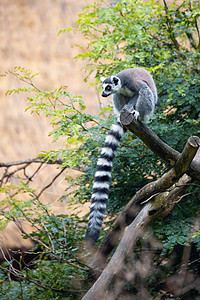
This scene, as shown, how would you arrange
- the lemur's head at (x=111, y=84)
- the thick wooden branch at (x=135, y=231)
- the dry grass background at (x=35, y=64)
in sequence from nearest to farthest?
the thick wooden branch at (x=135, y=231)
the lemur's head at (x=111, y=84)
the dry grass background at (x=35, y=64)

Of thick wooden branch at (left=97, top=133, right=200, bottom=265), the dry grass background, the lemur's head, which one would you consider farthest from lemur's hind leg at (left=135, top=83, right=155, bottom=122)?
the dry grass background

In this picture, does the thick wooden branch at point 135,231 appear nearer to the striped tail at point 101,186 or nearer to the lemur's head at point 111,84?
the striped tail at point 101,186

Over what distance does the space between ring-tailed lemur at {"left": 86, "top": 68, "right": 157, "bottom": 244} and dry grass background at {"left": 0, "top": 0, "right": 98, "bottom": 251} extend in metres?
4.54

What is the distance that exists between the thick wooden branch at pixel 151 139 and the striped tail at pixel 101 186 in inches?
29.5

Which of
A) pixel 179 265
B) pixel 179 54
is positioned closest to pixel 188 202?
pixel 179 265

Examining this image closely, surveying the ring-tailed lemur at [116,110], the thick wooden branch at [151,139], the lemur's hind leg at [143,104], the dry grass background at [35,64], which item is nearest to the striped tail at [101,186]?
the ring-tailed lemur at [116,110]

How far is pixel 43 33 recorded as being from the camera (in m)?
9.03

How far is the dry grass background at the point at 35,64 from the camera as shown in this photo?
27.8 ft

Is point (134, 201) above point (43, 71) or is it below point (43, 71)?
below

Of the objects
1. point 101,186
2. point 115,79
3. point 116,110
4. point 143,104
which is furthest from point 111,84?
point 101,186

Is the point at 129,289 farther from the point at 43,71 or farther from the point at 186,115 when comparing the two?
the point at 43,71

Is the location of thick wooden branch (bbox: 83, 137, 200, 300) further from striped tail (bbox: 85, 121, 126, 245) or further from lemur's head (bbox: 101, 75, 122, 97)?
lemur's head (bbox: 101, 75, 122, 97)

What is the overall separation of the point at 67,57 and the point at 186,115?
4902 millimetres

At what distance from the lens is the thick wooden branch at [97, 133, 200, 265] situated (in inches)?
107
